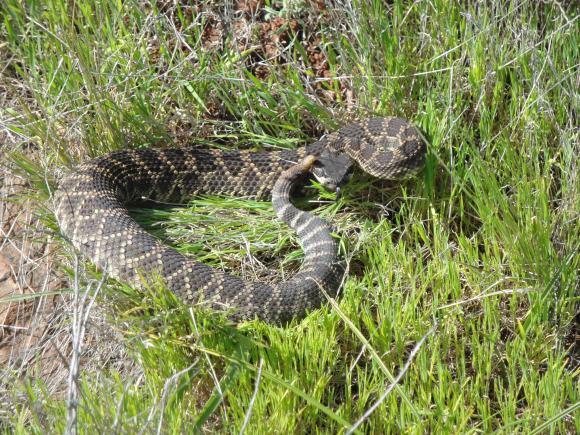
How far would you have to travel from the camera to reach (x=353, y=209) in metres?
5.71

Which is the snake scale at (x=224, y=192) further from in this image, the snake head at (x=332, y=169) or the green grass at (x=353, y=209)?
the green grass at (x=353, y=209)

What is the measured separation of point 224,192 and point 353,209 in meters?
1.07

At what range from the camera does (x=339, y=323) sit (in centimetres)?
466

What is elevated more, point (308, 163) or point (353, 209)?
point (308, 163)

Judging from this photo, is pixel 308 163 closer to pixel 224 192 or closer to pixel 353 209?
pixel 353 209

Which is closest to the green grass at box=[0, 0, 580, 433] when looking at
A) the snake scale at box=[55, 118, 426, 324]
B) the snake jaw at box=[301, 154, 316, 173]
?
the snake scale at box=[55, 118, 426, 324]

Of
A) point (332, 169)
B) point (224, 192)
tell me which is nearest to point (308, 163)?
point (332, 169)

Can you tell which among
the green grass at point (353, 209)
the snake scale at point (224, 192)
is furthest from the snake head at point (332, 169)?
the green grass at point (353, 209)

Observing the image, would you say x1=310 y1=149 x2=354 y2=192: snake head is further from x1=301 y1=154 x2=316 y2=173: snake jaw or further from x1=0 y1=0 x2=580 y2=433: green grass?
x1=0 y1=0 x2=580 y2=433: green grass

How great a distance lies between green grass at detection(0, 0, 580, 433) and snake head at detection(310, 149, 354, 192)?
16 cm

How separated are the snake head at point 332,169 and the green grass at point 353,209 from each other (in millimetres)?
161

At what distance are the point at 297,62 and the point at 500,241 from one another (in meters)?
2.26

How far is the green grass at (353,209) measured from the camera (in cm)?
416

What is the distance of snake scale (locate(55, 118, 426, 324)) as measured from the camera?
4879 millimetres
